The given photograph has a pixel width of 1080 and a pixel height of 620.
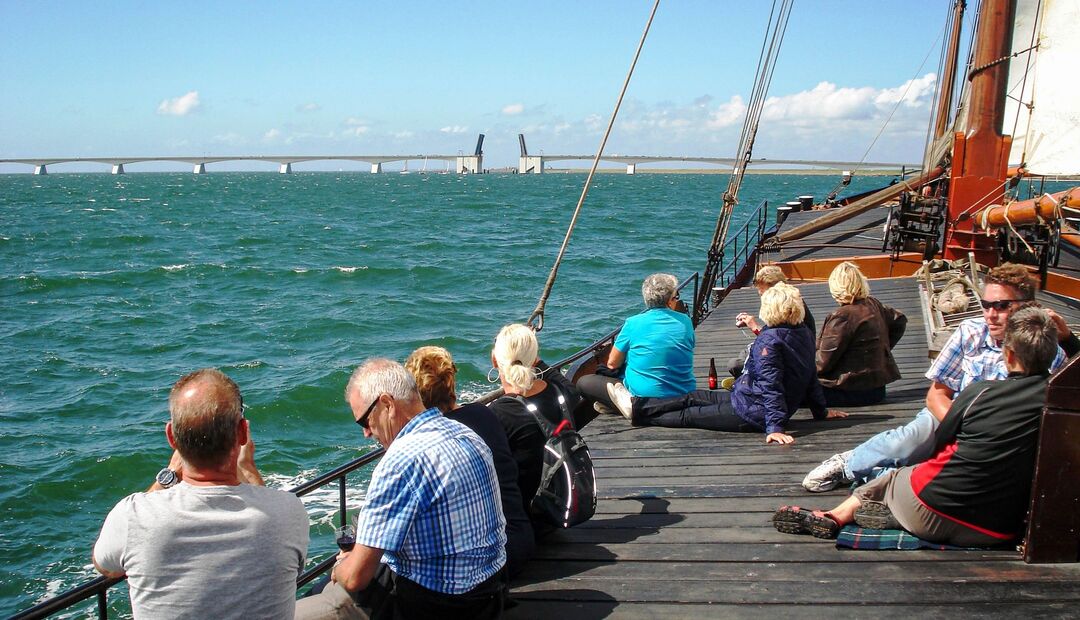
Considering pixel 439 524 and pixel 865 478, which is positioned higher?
pixel 439 524

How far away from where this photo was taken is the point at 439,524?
3.04 metres

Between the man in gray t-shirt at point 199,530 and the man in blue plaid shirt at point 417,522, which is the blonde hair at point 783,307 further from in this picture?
the man in gray t-shirt at point 199,530

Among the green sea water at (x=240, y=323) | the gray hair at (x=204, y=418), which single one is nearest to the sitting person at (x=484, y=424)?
the gray hair at (x=204, y=418)

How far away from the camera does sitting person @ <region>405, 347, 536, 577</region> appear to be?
3518mm

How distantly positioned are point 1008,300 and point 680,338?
2.44 metres

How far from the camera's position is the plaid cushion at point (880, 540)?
4.00 meters

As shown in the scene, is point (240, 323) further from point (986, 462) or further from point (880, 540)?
point (986, 462)

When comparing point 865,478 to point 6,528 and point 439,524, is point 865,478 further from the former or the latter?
point 6,528

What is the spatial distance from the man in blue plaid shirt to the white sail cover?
1032 cm

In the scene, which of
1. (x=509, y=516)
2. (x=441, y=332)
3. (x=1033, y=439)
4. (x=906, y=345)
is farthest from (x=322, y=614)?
(x=441, y=332)

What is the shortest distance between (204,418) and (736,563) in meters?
2.53

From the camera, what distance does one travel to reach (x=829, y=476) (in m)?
4.91

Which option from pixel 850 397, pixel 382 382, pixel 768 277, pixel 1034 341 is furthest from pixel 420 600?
pixel 768 277

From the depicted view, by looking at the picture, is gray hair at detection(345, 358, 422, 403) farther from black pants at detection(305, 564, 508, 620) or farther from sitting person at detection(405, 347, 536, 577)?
black pants at detection(305, 564, 508, 620)
